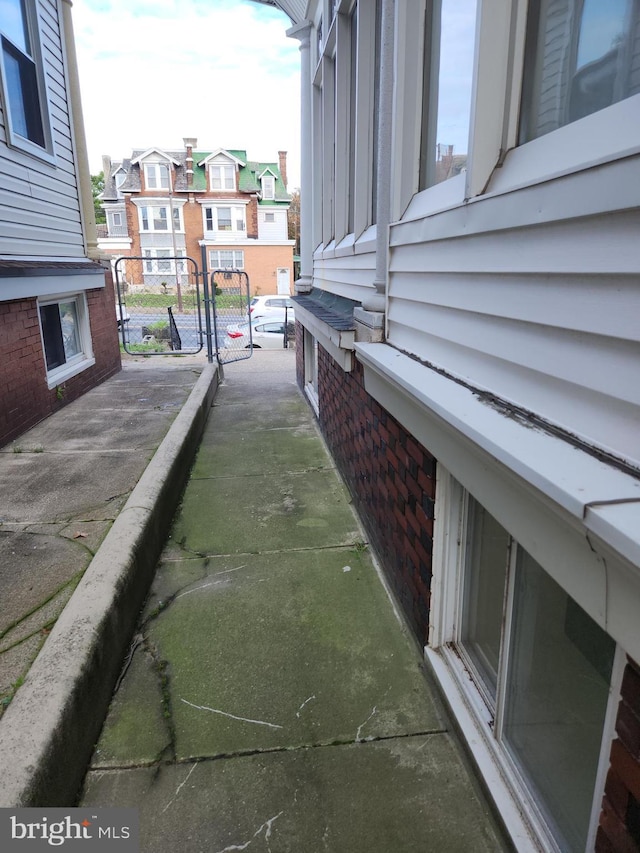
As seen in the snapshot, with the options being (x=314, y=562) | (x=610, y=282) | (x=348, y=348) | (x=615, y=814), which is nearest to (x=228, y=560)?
(x=314, y=562)

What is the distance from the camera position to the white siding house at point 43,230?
18.2ft

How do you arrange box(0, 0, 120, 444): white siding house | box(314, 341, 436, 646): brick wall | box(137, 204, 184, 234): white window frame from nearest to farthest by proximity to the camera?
box(314, 341, 436, 646): brick wall, box(0, 0, 120, 444): white siding house, box(137, 204, 184, 234): white window frame

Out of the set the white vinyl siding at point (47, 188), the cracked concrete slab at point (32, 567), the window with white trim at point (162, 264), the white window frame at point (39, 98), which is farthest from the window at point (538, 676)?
the window with white trim at point (162, 264)

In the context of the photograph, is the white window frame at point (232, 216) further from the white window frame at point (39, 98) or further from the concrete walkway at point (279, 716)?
the concrete walkway at point (279, 716)

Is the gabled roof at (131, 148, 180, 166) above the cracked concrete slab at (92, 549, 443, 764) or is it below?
above

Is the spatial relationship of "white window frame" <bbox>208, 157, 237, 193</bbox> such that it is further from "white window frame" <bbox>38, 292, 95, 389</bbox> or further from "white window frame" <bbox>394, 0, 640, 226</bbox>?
"white window frame" <bbox>394, 0, 640, 226</bbox>

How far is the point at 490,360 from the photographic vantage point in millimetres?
1886

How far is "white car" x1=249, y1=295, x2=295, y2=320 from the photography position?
64.8ft

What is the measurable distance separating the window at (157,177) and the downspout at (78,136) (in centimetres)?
3281

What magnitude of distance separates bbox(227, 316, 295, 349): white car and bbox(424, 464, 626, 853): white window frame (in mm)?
14325

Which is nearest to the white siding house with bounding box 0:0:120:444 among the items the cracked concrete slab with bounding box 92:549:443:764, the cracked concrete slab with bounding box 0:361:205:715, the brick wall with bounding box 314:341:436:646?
the cracked concrete slab with bounding box 0:361:205:715

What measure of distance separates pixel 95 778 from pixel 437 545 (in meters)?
1.63

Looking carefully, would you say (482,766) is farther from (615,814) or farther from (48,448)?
(48,448)

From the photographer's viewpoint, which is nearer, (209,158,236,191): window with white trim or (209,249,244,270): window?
(209,158,236,191): window with white trim
